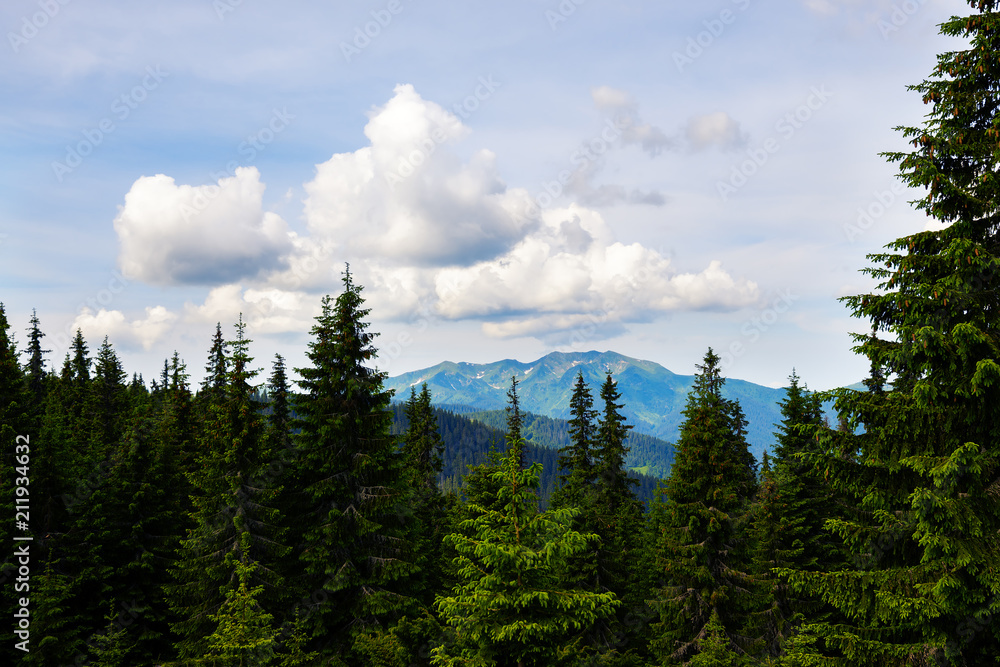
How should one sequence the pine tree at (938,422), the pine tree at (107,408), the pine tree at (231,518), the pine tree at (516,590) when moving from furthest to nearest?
1. the pine tree at (107,408)
2. the pine tree at (231,518)
3. the pine tree at (516,590)
4. the pine tree at (938,422)

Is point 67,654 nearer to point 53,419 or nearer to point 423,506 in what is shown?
point 53,419

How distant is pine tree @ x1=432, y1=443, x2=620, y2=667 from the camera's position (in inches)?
453

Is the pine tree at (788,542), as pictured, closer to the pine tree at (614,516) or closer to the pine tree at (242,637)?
the pine tree at (614,516)

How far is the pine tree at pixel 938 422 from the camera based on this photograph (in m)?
8.80

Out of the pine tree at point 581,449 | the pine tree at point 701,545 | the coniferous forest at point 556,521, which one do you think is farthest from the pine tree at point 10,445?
the pine tree at point 581,449

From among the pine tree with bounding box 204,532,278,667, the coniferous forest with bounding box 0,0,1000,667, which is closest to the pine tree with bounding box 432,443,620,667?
the coniferous forest with bounding box 0,0,1000,667

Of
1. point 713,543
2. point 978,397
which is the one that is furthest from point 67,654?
point 978,397

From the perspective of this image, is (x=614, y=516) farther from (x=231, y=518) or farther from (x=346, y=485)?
(x=231, y=518)

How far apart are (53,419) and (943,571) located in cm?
3237

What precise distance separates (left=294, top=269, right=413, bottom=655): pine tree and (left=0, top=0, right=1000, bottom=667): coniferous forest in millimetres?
94

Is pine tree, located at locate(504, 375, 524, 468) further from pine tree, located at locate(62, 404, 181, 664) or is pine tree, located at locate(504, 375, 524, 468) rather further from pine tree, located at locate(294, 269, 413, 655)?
pine tree, located at locate(62, 404, 181, 664)

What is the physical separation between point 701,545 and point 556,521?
10.1m

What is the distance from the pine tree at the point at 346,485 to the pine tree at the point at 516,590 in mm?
7065

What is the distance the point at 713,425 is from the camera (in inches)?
809
